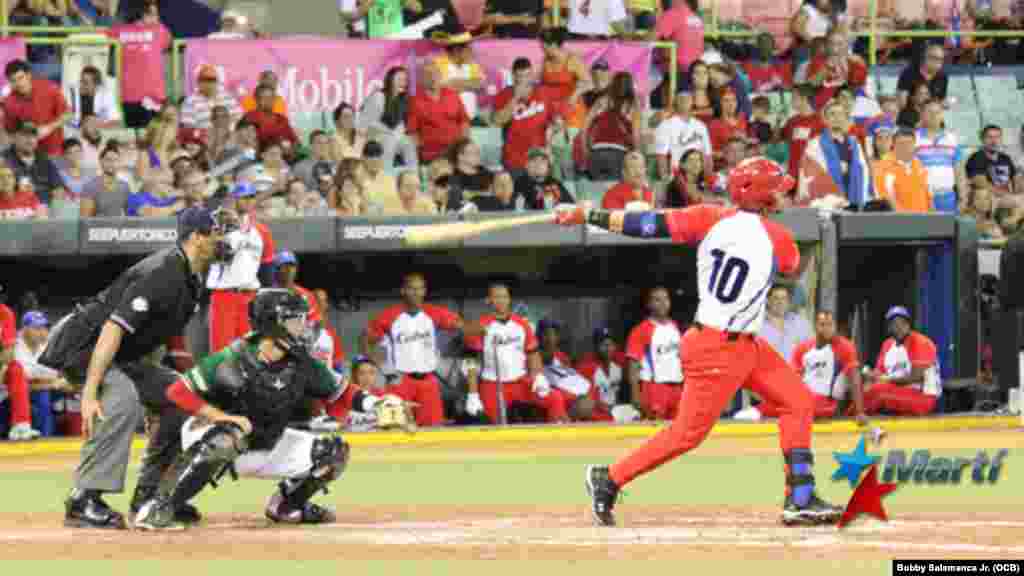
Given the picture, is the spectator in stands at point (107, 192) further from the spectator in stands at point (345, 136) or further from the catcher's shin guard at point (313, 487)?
the catcher's shin guard at point (313, 487)

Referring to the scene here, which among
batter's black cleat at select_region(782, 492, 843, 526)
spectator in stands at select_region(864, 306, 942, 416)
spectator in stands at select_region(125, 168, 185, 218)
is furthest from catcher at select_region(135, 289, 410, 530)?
spectator in stands at select_region(864, 306, 942, 416)

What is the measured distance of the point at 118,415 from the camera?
9.84 metres

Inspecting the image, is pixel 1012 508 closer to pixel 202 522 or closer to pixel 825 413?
pixel 202 522

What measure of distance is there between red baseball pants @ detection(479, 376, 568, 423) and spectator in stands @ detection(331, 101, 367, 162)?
7.53 ft

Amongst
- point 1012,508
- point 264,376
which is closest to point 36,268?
point 264,376

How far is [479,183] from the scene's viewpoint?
17297 millimetres

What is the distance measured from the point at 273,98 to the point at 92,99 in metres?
1.52

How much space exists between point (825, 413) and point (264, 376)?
7736mm

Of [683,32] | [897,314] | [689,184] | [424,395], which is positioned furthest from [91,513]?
[683,32]

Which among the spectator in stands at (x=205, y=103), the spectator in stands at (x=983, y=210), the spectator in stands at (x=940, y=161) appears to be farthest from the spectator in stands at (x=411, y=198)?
the spectator in stands at (x=983, y=210)

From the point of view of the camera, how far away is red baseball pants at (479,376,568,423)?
1656 centimetres

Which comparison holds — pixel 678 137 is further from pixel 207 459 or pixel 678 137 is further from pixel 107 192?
pixel 207 459

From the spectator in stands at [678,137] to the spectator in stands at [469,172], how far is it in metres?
1.69

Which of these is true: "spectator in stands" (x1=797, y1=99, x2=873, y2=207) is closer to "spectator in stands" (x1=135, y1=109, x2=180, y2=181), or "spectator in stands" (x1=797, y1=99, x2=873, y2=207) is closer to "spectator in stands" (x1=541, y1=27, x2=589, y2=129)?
"spectator in stands" (x1=541, y1=27, x2=589, y2=129)
